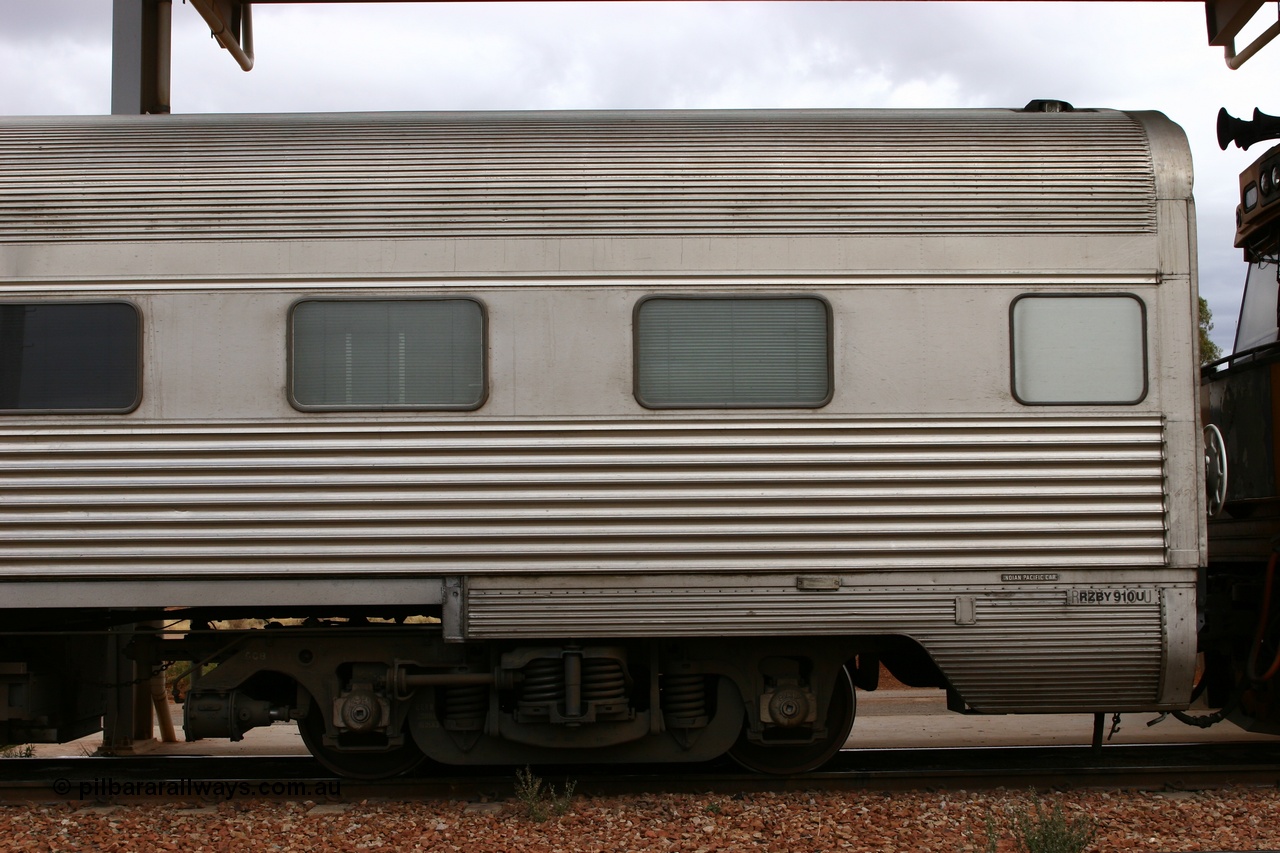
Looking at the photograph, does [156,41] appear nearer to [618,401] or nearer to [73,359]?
[73,359]

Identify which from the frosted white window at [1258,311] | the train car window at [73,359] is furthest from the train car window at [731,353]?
the frosted white window at [1258,311]

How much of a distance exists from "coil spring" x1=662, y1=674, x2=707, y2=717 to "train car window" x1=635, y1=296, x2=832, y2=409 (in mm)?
1592

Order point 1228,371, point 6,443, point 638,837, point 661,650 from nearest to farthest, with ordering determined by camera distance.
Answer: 1. point 638,837
2. point 6,443
3. point 661,650
4. point 1228,371

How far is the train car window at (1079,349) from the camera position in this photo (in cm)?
570

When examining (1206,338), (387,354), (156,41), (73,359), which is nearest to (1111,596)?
(387,354)

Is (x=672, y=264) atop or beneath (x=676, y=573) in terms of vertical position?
atop

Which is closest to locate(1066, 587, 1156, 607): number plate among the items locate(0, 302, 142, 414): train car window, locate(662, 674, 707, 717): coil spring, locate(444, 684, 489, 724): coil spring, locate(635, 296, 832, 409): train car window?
locate(635, 296, 832, 409): train car window

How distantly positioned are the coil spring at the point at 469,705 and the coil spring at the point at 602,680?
63cm

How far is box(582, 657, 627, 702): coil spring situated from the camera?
5887mm

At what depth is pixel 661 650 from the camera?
6113 mm

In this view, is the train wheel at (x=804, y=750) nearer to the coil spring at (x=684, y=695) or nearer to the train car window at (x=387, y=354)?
the coil spring at (x=684, y=695)

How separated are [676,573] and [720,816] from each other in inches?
51.2

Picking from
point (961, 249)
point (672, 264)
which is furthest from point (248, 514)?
point (961, 249)

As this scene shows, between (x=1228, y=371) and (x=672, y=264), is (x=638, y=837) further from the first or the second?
(x=1228, y=371)
